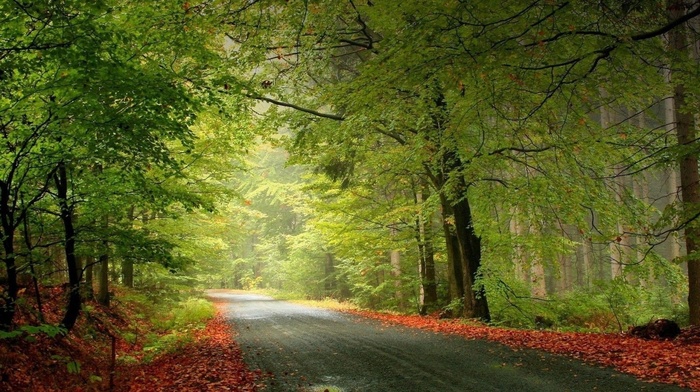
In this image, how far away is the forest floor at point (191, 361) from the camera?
20.8 ft

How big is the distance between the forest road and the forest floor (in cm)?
42

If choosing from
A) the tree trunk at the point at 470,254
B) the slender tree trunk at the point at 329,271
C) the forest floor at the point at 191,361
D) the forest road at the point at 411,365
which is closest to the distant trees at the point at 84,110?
the forest floor at the point at 191,361

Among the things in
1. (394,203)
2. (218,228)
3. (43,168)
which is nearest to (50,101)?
(43,168)

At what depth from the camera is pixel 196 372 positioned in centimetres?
783

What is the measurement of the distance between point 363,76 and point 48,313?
8.33 metres

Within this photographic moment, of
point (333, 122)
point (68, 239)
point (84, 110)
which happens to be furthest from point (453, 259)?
point (84, 110)

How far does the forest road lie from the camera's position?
624cm

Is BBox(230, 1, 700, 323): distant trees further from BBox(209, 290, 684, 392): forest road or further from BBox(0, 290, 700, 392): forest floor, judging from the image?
BBox(209, 290, 684, 392): forest road

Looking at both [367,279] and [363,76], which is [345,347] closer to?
[363,76]

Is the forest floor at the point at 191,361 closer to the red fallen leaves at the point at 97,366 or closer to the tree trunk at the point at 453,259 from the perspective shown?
the red fallen leaves at the point at 97,366

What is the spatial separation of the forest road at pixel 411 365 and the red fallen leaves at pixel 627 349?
14.8 inches

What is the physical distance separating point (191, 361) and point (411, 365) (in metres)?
4.60

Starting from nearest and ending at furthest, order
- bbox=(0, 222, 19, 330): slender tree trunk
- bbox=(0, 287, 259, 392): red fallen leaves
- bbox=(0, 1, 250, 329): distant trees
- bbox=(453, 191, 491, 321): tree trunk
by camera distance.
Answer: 1. bbox=(0, 1, 250, 329): distant trees
2. bbox=(0, 222, 19, 330): slender tree trunk
3. bbox=(0, 287, 259, 392): red fallen leaves
4. bbox=(453, 191, 491, 321): tree trunk

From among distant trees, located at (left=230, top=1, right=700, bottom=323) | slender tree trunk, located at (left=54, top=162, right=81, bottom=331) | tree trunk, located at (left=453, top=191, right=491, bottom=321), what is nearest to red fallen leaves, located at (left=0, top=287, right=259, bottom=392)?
slender tree trunk, located at (left=54, top=162, right=81, bottom=331)
